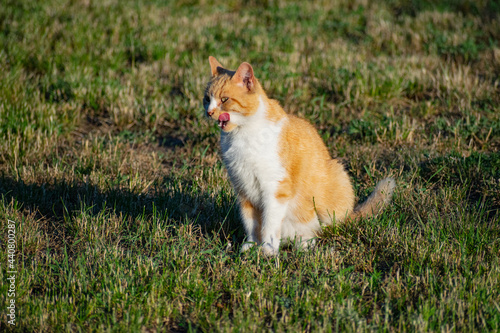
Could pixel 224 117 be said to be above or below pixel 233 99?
below

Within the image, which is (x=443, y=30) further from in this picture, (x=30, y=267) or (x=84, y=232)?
(x=30, y=267)

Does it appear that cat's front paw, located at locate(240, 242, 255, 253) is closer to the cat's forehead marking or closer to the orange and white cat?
the orange and white cat

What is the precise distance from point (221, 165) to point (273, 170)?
5.71 ft

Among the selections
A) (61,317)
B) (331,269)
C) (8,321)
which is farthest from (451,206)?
(8,321)

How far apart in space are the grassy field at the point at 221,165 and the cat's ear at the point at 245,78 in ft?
3.85

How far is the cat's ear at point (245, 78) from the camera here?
3.43 m

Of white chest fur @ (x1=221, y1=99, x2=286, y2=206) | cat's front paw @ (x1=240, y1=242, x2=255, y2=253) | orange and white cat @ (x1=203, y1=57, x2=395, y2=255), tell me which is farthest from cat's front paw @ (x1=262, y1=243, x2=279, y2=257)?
white chest fur @ (x1=221, y1=99, x2=286, y2=206)

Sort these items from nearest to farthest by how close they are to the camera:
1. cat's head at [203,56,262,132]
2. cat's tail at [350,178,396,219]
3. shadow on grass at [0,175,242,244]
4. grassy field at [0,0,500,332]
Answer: grassy field at [0,0,500,332] < cat's head at [203,56,262,132] < cat's tail at [350,178,396,219] < shadow on grass at [0,175,242,244]

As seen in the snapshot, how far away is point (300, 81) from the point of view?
6.74m

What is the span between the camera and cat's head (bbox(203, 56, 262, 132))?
3434 mm

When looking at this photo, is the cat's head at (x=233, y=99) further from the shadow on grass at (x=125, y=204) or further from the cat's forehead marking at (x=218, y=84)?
the shadow on grass at (x=125, y=204)

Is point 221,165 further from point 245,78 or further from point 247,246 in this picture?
point 245,78

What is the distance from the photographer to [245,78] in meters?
3.47

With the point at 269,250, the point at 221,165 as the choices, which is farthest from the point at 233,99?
the point at 221,165
